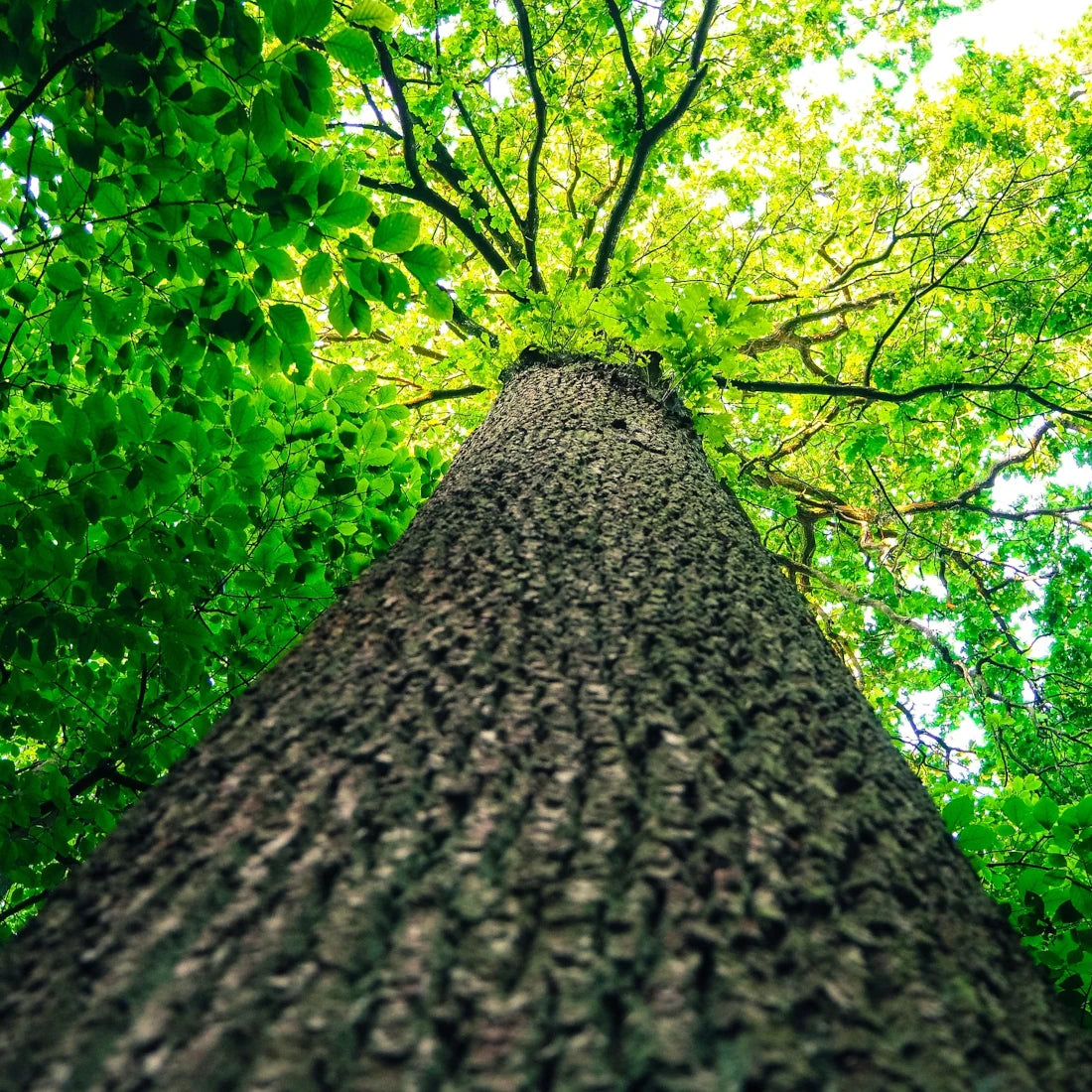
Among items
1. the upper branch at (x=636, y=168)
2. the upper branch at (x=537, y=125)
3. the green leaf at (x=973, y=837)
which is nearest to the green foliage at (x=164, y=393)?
the green leaf at (x=973, y=837)

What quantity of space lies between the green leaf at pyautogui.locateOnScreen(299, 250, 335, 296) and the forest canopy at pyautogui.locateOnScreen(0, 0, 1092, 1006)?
0.03 feet

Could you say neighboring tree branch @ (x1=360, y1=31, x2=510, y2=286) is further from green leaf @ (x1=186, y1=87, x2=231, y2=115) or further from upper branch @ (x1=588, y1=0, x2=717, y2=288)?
green leaf @ (x1=186, y1=87, x2=231, y2=115)

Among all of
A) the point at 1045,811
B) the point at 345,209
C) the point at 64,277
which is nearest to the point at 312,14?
the point at 345,209

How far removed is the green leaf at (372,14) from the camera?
6.12 feet

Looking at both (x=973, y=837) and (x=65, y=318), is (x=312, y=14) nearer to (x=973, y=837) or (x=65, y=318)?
(x=65, y=318)

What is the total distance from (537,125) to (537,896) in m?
6.50

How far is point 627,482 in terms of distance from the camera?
2.09 m

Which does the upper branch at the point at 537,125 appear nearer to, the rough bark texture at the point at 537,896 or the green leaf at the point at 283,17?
the green leaf at the point at 283,17

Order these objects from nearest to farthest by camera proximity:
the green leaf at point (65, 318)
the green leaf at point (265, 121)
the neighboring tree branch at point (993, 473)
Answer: the green leaf at point (265, 121), the green leaf at point (65, 318), the neighboring tree branch at point (993, 473)

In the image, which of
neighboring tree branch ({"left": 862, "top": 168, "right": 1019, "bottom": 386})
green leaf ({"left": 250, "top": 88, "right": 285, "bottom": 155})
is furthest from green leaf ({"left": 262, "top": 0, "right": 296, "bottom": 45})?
neighboring tree branch ({"left": 862, "top": 168, "right": 1019, "bottom": 386})

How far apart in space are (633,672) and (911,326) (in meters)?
7.49

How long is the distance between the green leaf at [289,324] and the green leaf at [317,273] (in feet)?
0.51

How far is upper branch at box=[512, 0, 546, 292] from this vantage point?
5172 millimetres

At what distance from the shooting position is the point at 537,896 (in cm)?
76
